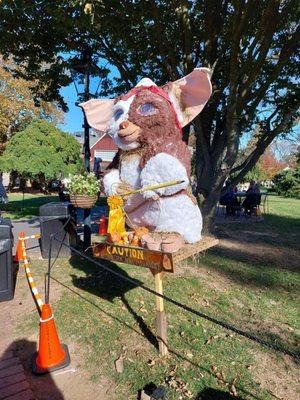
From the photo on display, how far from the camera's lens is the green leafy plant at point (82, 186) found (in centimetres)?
555

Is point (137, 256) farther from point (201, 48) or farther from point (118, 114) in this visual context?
point (201, 48)

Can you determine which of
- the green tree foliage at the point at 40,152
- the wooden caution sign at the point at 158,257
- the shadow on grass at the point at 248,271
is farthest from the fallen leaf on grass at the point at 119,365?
the green tree foliage at the point at 40,152

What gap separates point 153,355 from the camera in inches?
162

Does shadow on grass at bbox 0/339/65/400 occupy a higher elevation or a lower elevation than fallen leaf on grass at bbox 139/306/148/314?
lower

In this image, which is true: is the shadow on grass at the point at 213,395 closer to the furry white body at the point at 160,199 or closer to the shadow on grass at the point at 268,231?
the furry white body at the point at 160,199

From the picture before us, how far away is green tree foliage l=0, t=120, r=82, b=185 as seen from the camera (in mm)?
28875

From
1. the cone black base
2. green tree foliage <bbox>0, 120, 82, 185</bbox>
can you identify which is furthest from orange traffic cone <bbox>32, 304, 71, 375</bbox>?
green tree foliage <bbox>0, 120, 82, 185</bbox>

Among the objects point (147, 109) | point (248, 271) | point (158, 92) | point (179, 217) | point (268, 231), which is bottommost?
point (248, 271)

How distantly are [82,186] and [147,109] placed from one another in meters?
2.07

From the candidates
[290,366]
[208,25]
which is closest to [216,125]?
[208,25]

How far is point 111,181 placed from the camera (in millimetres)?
4344

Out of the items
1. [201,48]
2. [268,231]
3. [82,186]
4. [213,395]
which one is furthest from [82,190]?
[268,231]

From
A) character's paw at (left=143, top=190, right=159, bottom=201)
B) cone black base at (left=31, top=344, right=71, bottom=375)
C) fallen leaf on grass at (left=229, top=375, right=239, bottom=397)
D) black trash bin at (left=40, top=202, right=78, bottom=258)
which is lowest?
fallen leaf on grass at (left=229, top=375, right=239, bottom=397)

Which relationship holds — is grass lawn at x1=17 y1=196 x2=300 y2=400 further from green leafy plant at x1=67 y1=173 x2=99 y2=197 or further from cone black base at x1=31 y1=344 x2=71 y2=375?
green leafy plant at x1=67 y1=173 x2=99 y2=197
